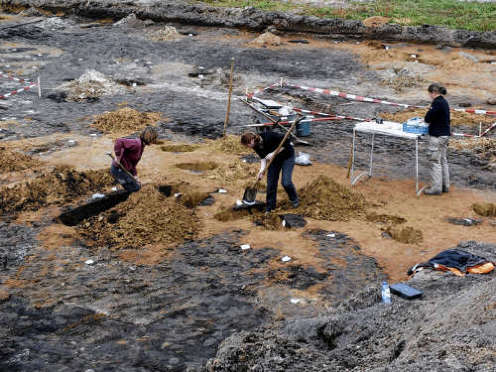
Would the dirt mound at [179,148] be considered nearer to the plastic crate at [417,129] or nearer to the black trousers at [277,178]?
the black trousers at [277,178]

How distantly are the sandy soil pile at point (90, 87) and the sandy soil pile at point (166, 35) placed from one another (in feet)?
15.3

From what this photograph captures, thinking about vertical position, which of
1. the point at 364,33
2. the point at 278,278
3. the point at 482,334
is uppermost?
the point at 364,33

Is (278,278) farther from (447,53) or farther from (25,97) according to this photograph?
(447,53)

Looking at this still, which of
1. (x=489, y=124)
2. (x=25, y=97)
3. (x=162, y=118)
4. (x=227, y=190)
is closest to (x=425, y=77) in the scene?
(x=489, y=124)

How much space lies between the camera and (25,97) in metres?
13.5

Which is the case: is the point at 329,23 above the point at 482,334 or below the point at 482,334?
above

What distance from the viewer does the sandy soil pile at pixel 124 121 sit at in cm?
1162

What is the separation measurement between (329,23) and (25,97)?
10583mm

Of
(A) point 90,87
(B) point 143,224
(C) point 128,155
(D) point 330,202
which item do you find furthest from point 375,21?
(B) point 143,224

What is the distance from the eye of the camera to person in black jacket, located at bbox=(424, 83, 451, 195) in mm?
8375

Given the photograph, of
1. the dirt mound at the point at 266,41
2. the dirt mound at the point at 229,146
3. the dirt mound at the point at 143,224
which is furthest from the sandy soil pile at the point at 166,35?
the dirt mound at the point at 143,224

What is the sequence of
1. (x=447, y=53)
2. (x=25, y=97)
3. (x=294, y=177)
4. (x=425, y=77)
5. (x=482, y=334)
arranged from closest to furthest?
(x=482, y=334) → (x=294, y=177) → (x=25, y=97) → (x=425, y=77) → (x=447, y=53)

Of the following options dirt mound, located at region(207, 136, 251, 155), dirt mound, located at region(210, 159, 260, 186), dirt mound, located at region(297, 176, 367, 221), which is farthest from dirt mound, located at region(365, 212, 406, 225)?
dirt mound, located at region(207, 136, 251, 155)

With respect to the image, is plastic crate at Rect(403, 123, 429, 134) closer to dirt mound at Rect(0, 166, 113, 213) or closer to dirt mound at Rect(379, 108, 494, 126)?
dirt mound at Rect(379, 108, 494, 126)
